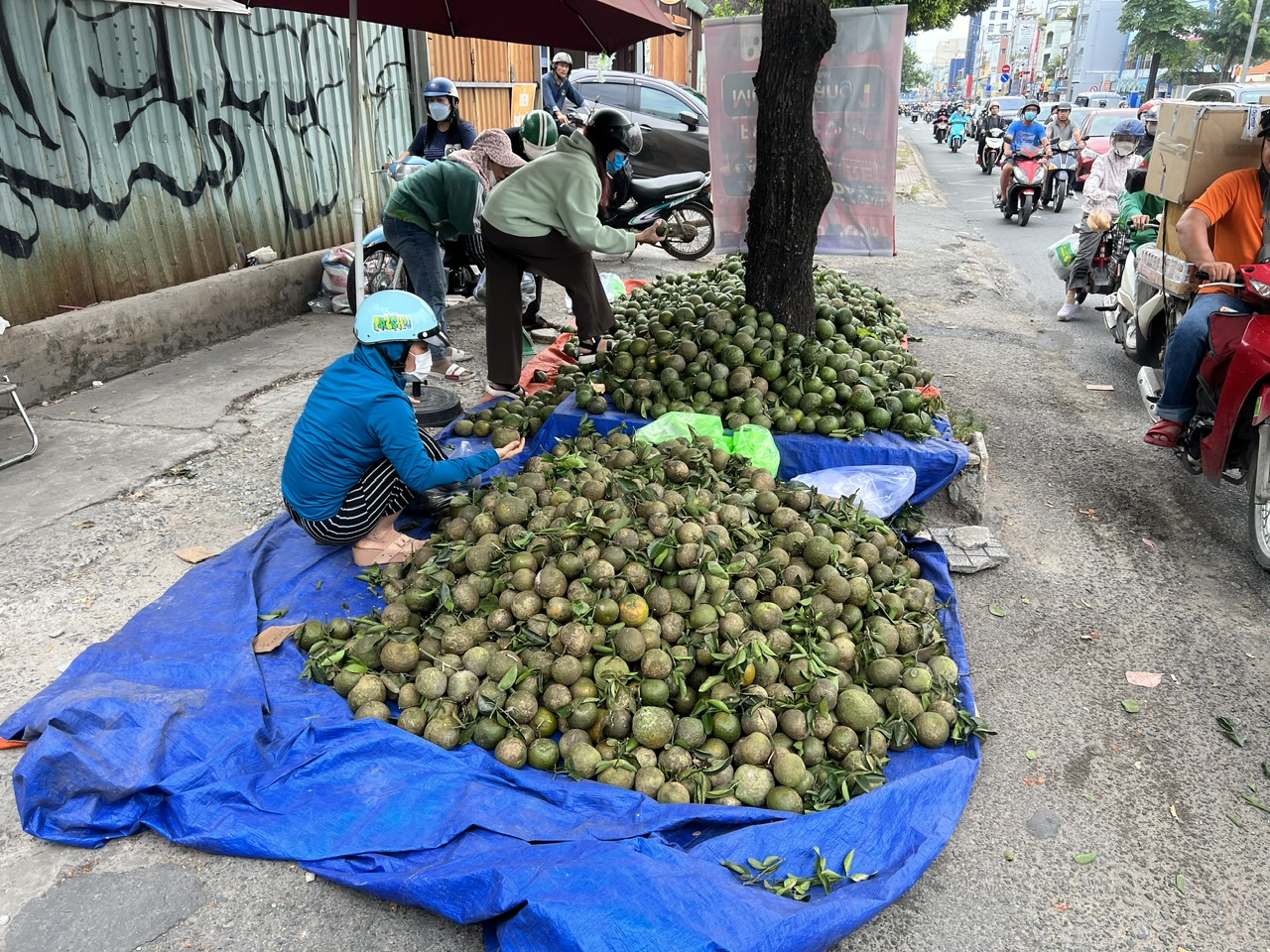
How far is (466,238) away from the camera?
739 cm

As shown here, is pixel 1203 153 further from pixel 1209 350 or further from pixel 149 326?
pixel 149 326

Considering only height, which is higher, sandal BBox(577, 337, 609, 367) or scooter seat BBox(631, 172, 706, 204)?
scooter seat BBox(631, 172, 706, 204)

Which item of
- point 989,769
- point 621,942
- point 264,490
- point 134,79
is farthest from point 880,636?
point 134,79

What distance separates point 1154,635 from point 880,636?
64.1 inches

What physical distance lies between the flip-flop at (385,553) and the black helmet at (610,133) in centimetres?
284

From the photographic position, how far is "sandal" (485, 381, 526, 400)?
5836 mm

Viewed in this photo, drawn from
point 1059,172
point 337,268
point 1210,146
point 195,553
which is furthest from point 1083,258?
point 195,553

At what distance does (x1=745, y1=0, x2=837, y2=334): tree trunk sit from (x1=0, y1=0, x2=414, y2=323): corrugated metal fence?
514 centimetres

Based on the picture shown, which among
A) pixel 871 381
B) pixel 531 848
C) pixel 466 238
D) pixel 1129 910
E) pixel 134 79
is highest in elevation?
pixel 134 79

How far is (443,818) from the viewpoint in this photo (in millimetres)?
2641

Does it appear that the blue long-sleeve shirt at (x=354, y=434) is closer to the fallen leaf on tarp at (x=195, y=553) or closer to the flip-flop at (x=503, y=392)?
the fallen leaf on tarp at (x=195, y=553)

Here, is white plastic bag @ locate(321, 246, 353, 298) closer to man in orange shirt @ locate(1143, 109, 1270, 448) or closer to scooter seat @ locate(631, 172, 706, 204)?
scooter seat @ locate(631, 172, 706, 204)

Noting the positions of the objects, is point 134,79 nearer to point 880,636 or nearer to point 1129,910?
point 880,636

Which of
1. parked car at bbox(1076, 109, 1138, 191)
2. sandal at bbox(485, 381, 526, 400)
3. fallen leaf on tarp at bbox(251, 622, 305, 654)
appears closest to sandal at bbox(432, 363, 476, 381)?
sandal at bbox(485, 381, 526, 400)
